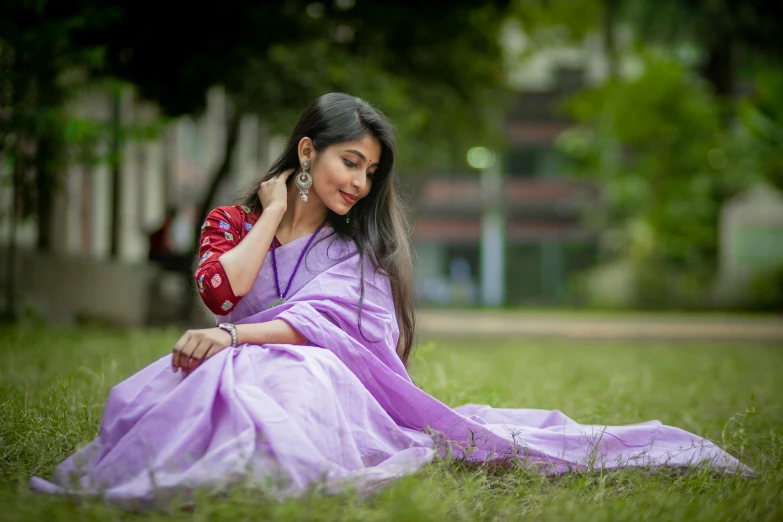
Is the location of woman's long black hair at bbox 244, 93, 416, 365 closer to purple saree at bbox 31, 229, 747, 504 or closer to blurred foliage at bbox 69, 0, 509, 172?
purple saree at bbox 31, 229, 747, 504

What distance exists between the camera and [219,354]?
279 centimetres

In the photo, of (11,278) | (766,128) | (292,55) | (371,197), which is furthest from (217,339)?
(766,128)

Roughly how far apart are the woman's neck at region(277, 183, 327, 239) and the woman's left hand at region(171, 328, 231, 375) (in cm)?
63

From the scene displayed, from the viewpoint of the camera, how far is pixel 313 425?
2688 mm

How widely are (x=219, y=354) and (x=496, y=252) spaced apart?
97.6ft

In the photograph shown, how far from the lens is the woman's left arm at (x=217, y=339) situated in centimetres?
276

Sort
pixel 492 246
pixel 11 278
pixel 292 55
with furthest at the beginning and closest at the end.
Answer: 1. pixel 492 246
2. pixel 11 278
3. pixel 292 55

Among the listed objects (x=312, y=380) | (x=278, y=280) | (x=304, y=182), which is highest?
(x=304, y=182)

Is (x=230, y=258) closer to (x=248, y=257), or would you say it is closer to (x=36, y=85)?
(x=248, y=257)

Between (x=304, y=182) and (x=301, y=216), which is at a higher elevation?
(x=304, y=182)

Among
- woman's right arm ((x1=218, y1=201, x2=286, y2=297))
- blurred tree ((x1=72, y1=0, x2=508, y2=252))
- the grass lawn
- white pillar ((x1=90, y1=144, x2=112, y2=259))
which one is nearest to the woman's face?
woman's right arm ((x1=218, y1=201, x2=286, y2=297))

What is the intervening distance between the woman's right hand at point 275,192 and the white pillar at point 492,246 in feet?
93.8

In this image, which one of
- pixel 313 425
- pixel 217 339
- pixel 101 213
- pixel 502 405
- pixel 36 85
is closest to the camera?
pixel 313 425

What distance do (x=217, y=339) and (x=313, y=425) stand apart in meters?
0.44
